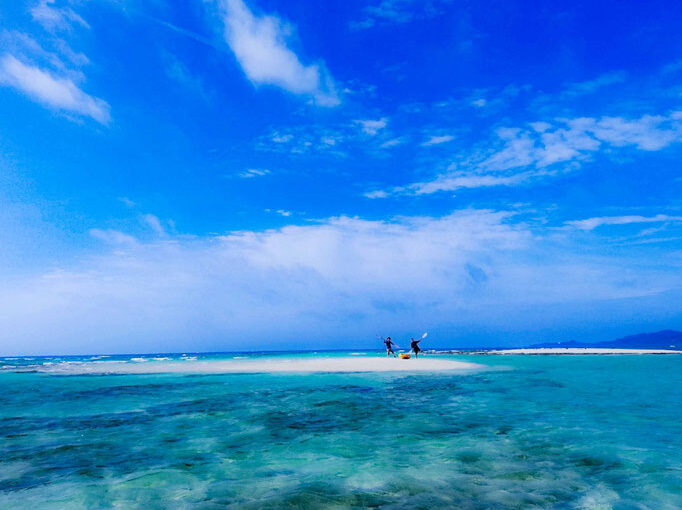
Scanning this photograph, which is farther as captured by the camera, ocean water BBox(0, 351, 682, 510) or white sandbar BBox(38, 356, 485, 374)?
white sandbar BBox(38, 356, 485, 374)

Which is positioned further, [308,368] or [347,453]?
[308,368]

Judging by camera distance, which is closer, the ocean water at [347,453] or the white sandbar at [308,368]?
the ocean water at [347,453]

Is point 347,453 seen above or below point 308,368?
below

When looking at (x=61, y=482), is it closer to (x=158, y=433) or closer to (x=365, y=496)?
(x=158, y=433)

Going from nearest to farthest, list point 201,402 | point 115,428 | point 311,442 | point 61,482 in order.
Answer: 1. point 61,482
2. point 311,442
3. point 115,428
4. point 201,402

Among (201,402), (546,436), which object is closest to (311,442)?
(546,436)

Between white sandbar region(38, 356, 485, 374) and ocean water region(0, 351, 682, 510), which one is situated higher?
white sandbar region(38, 356, 485, 374)

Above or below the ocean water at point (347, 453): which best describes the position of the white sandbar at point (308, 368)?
above

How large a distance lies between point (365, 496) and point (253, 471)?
2.68 metres

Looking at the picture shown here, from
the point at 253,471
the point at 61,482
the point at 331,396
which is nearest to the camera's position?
the point at 61,482

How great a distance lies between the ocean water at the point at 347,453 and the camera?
7254 mm

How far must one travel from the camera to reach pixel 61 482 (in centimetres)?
809

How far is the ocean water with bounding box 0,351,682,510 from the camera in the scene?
7.25 m

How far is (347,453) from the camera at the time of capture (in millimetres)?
9938
